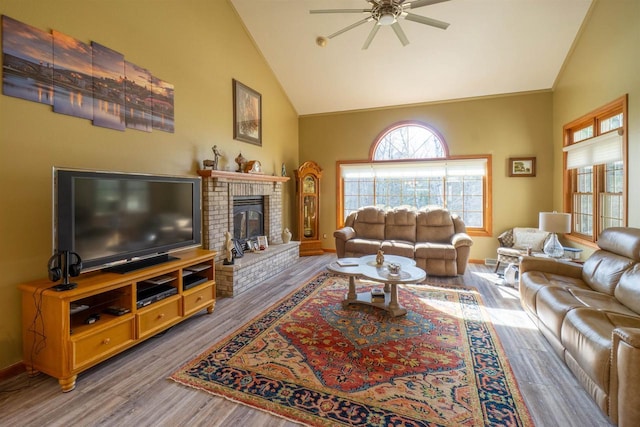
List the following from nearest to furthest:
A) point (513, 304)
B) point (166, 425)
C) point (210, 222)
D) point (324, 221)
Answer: point (166, 425) < point (513, 304) < point (210, 222) < point (324, 221)

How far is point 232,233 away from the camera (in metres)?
4.48

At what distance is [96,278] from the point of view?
7.62 feet

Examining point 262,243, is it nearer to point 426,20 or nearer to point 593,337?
point 426,20

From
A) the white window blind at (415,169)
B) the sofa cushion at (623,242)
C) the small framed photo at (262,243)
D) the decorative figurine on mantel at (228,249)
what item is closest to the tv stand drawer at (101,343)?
the decorative figurine on mantel at (228,249)

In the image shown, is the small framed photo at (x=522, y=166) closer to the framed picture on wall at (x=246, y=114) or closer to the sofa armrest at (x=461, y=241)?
the sofa armrest at (x=461, y=241)

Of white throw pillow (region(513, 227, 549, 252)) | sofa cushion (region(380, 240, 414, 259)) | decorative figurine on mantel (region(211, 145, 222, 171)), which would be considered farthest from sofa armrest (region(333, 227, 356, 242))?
white throw pillow (region(513, 227, 549, 252))

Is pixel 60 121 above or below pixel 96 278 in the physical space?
above

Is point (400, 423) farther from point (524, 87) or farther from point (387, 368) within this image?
point (524, 87)

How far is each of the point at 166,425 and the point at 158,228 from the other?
5.62ft

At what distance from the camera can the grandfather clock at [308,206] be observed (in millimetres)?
6211

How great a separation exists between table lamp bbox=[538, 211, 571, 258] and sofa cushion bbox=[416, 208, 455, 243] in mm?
1408

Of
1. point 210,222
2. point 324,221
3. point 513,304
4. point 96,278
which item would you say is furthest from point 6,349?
point 324,221

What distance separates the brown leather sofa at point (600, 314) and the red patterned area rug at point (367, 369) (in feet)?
1.37

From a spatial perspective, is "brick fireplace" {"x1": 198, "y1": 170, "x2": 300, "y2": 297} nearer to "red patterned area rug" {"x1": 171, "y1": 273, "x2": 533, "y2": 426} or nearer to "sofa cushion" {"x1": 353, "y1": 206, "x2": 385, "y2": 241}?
"red patterned area rug" {"x1": 171, "y1": 273, "x2": 533, "y2": 426}
